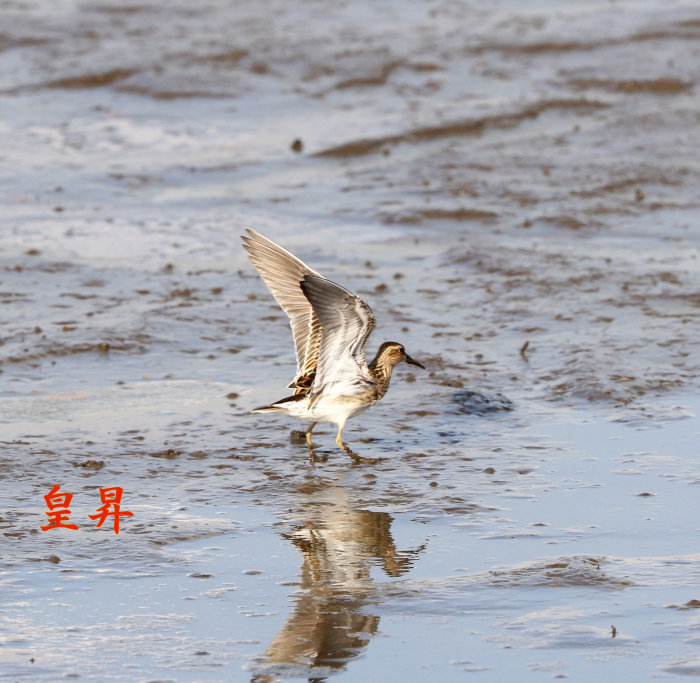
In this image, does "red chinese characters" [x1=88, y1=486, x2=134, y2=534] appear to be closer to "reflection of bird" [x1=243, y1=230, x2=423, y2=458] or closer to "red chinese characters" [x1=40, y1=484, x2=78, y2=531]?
"red chinese characters" [x1=40, y1=484, x2=78, y2=531]

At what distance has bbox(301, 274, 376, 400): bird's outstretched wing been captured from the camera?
24.9 feet

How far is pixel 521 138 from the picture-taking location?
17.7 metres

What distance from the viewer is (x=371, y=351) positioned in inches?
441

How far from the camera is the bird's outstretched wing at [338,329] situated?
24.9ft

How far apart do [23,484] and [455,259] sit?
6153mm

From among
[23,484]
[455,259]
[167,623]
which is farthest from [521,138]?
[167,623]

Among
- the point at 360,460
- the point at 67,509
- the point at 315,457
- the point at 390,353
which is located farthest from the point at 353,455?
the point at 67,509

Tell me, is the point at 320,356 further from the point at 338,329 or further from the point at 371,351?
the point at 371,351

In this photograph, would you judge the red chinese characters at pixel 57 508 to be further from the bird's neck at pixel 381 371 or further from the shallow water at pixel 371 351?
the bird's neck at pixel 381 371

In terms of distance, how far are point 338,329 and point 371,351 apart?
10.6 feet

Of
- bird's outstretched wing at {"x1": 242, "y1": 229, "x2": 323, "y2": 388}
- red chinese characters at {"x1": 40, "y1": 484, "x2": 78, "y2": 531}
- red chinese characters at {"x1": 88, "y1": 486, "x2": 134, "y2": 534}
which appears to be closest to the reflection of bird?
bird's outstretched wing at {"x1": 242, "y1": 229, "x2": 323, "y2": 388}

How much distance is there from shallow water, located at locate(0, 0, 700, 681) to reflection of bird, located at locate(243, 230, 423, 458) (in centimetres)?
40

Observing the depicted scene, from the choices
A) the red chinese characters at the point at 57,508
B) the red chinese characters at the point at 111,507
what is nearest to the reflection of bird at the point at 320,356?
the red chinese characters at the point at 111,507

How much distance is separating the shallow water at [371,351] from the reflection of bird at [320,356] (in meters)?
0.40
